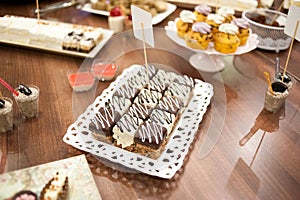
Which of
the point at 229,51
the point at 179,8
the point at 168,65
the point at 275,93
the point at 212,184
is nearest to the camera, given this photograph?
the point at 212,184

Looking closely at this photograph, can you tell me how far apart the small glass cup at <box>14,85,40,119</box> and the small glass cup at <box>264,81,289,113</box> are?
0.95 meters

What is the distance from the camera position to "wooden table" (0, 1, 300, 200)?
1202mm

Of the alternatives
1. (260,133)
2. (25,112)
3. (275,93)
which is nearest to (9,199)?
(25,112)

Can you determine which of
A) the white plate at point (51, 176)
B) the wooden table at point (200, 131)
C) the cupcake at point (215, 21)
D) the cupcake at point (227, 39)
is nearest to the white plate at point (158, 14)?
the wooden table at point (200, 131)

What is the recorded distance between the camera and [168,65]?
72.8 inches

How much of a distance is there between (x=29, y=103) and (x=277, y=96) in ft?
3.28

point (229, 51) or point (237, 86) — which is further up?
point (229, 51)

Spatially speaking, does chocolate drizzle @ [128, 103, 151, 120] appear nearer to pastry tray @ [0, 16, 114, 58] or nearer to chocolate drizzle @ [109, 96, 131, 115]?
chocolate drizzle @ [109, 96, 131, 115]

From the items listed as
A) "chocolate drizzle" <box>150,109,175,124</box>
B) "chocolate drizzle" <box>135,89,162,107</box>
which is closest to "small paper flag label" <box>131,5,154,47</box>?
"chocolate drizzle" <box>135,89,162,107</box>

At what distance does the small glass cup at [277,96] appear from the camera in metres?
1.51

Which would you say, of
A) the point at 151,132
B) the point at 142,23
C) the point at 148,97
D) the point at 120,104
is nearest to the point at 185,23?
the point at 142,23

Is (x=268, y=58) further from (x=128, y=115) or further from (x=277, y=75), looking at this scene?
(x=128, y=115)

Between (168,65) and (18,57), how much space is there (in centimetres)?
76

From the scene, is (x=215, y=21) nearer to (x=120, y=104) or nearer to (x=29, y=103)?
(x=120, y=104)
